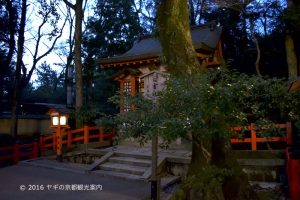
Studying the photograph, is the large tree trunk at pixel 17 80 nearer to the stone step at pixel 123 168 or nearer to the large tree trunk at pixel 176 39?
the stone step at pixel 123 168

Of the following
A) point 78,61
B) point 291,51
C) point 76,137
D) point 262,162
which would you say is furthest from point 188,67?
point 78,61

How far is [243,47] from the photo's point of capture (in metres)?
19.0

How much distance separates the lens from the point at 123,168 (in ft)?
33.0

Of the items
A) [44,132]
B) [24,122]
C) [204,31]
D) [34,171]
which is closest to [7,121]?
[24,122]

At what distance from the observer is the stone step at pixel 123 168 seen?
963 centimetres

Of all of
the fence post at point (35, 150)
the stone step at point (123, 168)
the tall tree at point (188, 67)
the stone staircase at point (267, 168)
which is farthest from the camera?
the fence post at point (35, 150)

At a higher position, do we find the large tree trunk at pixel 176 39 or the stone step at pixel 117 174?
the large tree trunk at pixel 176 39

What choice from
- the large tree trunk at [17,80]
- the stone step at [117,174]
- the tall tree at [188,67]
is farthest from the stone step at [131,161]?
the large tree trunk at [17,80]

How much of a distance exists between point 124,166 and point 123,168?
274 millimetres

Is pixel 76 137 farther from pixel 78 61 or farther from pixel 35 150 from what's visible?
pixel 78 61

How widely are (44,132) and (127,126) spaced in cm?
2109

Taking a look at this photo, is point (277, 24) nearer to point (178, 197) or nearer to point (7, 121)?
point (178, 197)

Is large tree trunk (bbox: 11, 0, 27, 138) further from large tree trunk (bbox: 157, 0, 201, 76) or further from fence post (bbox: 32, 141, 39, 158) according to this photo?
large tree trunk (bbox: 157, 0, 201, 76)

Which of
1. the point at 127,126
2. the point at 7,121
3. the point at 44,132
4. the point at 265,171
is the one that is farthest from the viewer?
the point at 44,132
